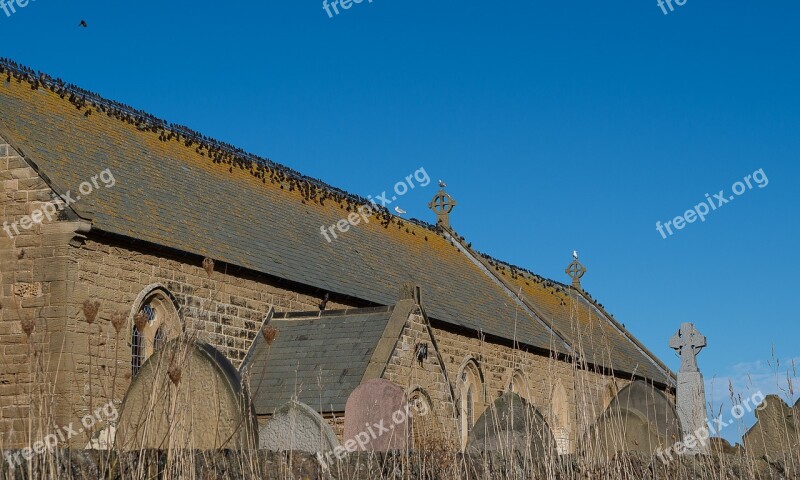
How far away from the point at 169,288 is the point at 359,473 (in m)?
10.5

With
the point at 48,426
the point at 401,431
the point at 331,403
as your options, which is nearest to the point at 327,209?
the point at 331,403

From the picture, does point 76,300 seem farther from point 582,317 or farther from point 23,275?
point 582,317

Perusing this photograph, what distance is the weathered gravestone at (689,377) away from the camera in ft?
46.8

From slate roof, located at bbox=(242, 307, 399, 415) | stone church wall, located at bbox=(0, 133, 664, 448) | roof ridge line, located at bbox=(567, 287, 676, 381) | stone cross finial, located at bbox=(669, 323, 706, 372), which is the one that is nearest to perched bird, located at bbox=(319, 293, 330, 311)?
slate roof, located at bbox=(242, 307, 399, 415)

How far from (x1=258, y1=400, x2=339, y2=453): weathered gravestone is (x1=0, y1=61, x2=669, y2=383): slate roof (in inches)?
Answer: 146

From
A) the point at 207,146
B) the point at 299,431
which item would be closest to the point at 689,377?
the point at 299,431

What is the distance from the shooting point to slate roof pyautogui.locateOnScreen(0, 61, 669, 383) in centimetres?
1789

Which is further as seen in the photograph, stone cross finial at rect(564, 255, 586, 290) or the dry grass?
stone cross finial at rect(564, 255, 586, 290)

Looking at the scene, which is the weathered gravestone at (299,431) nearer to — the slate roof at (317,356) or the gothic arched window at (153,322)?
the slate roof at (317,356)

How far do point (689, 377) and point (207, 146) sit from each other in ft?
45.8

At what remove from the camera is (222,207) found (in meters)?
22.0

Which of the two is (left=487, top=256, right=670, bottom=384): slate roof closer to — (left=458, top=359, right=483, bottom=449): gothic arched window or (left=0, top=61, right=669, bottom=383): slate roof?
(left=0, top=61, right=669, bottom=383): slate roof

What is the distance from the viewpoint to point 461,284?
30922 mm

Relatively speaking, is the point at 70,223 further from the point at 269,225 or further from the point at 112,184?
the point at 269,225
